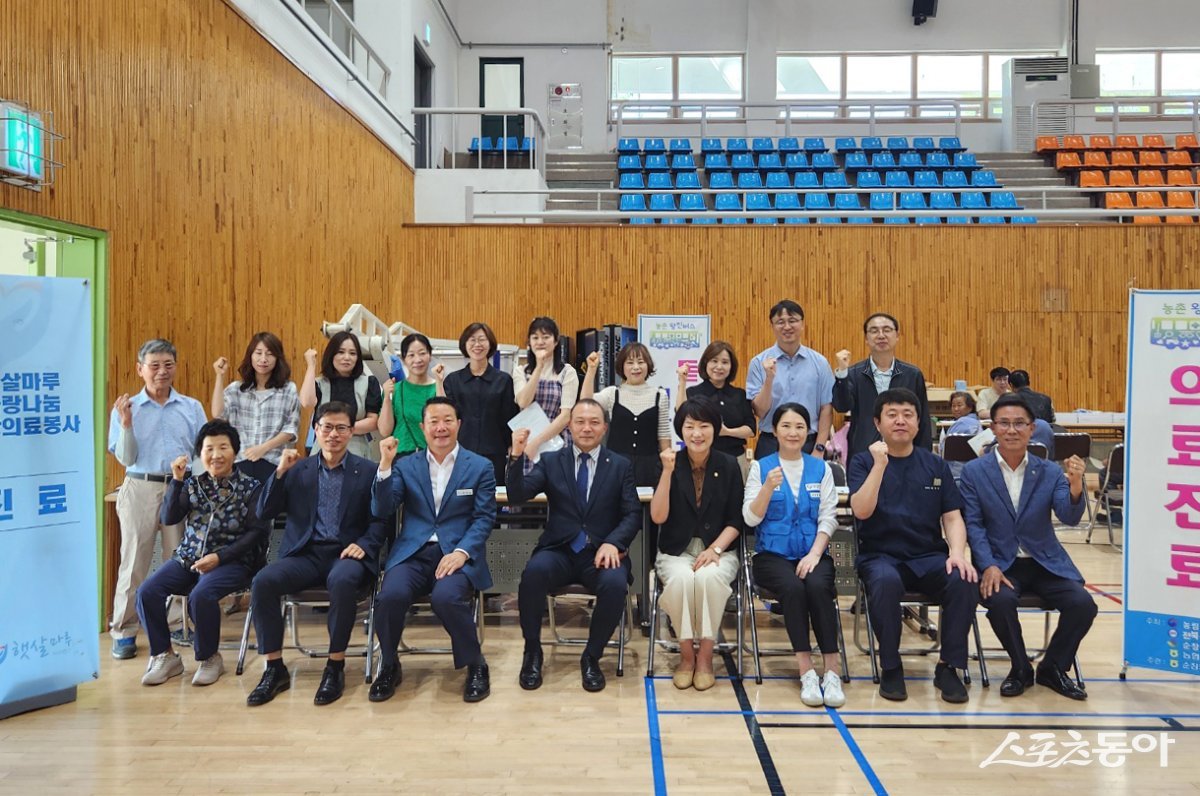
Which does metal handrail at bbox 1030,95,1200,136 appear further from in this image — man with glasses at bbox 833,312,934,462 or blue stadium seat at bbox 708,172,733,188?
man with glasses at bbox 833,312,934,462

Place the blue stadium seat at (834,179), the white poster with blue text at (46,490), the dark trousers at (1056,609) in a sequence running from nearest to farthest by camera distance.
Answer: the white poster with blue text at (46,490), the dark trousers at (1056,609), the blue stadium seat at (834,179)

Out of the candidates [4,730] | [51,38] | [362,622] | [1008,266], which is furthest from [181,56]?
[1008,266]

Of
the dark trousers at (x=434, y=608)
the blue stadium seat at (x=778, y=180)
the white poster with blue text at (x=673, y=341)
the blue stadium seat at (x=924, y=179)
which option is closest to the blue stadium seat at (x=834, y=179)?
the blue stadium seat at (x=778, y=180)

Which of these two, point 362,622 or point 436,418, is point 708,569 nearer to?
point 436,418

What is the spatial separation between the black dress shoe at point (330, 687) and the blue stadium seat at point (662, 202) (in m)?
8.85

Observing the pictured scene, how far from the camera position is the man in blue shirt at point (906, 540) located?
351cm

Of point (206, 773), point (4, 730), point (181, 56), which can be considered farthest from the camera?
point (181, 56)

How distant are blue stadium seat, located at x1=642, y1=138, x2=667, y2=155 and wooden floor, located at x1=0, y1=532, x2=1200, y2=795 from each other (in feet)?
34.8

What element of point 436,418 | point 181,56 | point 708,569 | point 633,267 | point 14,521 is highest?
point 181,56

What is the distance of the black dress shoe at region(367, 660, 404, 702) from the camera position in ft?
11.4

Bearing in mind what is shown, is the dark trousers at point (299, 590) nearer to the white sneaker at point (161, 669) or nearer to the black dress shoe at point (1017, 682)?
the white sneaker at point (161, 669)

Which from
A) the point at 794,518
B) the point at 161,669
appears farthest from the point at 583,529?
the point at 161,669

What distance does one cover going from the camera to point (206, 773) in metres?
2.82

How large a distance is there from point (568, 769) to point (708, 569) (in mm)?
1113
